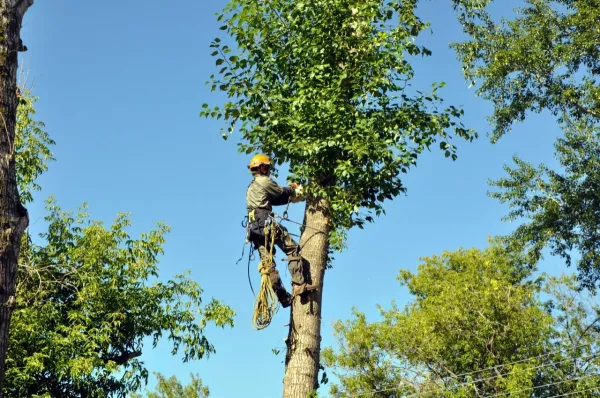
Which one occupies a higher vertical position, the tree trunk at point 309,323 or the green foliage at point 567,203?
the green foliage at point 567,203

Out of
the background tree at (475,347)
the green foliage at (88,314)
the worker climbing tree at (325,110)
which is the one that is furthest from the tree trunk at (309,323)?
the background tree at (475,347)

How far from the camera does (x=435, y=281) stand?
1190 inches

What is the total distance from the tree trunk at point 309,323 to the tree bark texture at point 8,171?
9.20 feet

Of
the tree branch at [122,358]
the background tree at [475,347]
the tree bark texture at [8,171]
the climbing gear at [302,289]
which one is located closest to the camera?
the tree bark texture at [8,171]

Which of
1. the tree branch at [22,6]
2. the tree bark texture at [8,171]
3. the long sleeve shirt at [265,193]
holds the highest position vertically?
the long sleeve shirt at [265,193]

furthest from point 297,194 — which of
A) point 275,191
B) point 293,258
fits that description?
point 293,258

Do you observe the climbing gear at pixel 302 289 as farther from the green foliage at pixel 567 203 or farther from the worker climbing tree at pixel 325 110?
the green foliage at pixel 567 203

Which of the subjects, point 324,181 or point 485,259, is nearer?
point 324,181

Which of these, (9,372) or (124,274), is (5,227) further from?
(124,274)

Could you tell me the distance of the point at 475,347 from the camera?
23188 millimetres

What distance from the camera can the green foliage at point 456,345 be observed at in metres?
22.8

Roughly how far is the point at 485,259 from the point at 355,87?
926 inches

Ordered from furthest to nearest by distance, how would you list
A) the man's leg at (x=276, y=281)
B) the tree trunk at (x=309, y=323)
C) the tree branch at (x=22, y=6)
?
1. the man's leg at (x=276, y=281)
2. the tree trunk at (x=309, y=323)
3. the tree branch at (x=22, y=6)

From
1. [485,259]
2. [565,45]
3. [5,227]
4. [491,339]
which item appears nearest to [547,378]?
[491,339]
